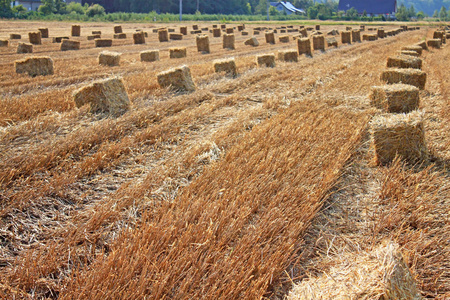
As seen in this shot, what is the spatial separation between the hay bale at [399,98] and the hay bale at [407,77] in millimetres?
2213

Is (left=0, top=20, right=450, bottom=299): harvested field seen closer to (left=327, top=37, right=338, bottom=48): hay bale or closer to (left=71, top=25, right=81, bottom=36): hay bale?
(left=327, top=37, right=338, bottom=48): hay bale

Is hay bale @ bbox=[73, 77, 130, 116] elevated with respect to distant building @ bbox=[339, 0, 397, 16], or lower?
lower

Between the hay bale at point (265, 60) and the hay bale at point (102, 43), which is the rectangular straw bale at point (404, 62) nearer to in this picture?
the hay bale at point (265, 60)

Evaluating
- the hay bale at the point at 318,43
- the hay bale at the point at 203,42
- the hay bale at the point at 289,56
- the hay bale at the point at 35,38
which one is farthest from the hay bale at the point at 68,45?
the hay bale at the point at 318,43

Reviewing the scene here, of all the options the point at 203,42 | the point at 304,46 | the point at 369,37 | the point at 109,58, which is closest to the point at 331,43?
the point at 304,46

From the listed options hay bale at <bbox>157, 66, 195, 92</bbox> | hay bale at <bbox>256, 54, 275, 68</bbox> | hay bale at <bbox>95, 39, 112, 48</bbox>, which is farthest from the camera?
hay bale at <bbox>95, 39, 112, 48</bbox>

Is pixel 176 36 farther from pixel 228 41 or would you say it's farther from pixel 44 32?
pixel 44 32

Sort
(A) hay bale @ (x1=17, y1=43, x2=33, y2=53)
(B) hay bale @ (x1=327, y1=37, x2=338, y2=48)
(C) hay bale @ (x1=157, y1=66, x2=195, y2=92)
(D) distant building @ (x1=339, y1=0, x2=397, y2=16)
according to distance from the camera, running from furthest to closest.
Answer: (D) distant building @ (x1=339, y1=0, x2=397, y2=16) < (B) hay bale @ (x1=327, y1=37, x2=338, y2=48) < (A) hay bale @ (x1=17, y1=43, x2=33, y2=53) < (C) hay bale @ (x1=157, y1=66, x2=195, y2=92)

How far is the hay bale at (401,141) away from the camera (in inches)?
194

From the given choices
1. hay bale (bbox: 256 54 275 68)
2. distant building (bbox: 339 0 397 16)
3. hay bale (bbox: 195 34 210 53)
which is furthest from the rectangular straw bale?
distant building (bbox: 339 0 397 16)

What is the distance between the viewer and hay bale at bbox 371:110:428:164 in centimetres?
492

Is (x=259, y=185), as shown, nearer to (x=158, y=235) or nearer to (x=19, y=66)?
(x=158, y=235)

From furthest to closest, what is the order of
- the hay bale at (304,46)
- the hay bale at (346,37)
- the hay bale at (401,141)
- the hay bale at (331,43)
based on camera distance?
1. the hay bale at (346,37)
2. the hay bale at (331,43)
3. the hay bale at (304,46)
4. the hay bale at (401,141)

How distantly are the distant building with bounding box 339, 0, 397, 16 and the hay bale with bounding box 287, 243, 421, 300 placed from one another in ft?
425
